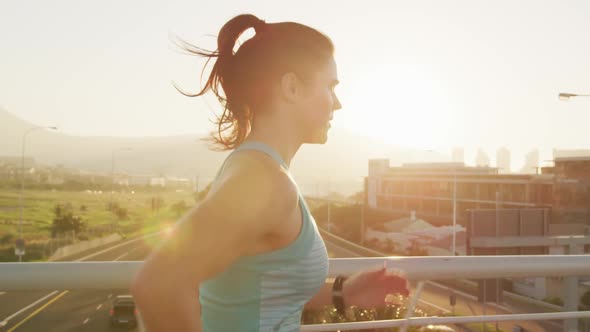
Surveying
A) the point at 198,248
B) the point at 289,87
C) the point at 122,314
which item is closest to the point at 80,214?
the point at 122,314

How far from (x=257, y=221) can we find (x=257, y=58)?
39cm

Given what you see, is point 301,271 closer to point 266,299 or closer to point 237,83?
point 266,299

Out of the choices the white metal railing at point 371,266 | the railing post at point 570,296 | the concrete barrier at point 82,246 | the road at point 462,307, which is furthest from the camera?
the concrete barrier at point 82,246

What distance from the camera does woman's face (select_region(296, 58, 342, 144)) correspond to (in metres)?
1.19

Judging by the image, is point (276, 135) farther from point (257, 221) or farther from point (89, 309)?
point (89, 309)

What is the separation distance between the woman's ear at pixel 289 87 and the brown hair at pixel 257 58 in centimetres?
1

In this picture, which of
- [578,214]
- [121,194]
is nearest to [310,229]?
[578,214]

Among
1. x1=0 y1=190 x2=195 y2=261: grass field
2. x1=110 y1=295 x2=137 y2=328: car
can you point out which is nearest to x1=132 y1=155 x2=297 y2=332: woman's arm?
x1=110 y1=295 x2=137 y2=328: car

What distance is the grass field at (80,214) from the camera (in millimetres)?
60375

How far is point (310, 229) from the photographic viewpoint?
A: 110 centimetres

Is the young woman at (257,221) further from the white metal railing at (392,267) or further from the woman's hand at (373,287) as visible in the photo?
the white metal railing at (392,267)

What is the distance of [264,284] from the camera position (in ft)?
3.63

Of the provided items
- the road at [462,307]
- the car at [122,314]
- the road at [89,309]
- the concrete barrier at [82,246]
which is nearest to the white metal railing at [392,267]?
the road at [462,307]

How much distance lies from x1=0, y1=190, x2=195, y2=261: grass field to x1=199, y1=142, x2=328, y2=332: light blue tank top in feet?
149
